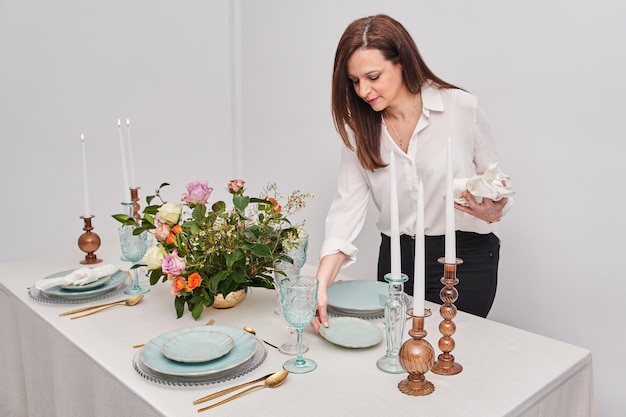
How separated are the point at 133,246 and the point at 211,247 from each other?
1.21ft

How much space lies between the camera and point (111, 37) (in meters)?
3.38

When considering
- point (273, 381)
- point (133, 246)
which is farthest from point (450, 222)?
point (133, 246)

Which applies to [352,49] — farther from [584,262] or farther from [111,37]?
[111,37]

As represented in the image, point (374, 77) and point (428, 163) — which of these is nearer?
point (374, 77)

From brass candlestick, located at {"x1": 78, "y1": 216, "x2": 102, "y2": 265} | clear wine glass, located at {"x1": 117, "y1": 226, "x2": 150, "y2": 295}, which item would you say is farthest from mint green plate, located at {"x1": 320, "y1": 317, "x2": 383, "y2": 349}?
brass candlestick, located at {"x1": 78, "y1": 216, "x2": 102, "y2": 265}

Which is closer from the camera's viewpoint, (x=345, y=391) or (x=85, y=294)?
(x=345, y=391)

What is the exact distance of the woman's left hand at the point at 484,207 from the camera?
146 centimetres

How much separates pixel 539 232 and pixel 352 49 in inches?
50.2

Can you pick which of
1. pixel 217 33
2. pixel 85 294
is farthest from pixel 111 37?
pixel 85 294

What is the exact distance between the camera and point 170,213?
158cm

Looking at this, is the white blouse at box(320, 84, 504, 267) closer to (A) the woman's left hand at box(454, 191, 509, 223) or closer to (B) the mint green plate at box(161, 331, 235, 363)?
(A) the woman's left hand at box(454, 191, 509, 223)

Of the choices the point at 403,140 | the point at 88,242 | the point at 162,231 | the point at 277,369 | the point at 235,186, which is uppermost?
the point at 403,140

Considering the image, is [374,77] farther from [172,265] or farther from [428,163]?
[172,265]

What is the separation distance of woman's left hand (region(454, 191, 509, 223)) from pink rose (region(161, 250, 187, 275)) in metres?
0.70
